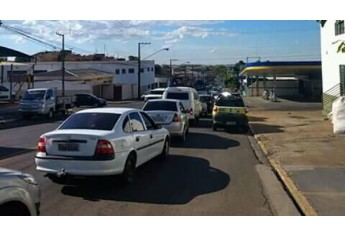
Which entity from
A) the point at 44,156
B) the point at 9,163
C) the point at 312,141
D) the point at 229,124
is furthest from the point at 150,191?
the point at 229,124

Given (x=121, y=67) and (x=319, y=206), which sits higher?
(x=121, y=67)

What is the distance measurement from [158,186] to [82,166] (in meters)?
1.55

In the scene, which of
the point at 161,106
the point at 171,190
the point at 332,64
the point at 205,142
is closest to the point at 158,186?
the point at 171,190

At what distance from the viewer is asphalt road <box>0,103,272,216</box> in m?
6.96

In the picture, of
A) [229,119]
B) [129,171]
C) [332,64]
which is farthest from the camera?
[332,64]

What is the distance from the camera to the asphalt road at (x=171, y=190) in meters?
6.96

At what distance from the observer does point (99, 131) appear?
27.7 ft

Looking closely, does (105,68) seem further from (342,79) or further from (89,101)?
(342,79)

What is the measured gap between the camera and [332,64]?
88.2ft

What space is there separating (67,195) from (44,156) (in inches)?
35.9

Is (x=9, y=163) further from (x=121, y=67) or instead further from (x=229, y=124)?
(x=121, y=67)

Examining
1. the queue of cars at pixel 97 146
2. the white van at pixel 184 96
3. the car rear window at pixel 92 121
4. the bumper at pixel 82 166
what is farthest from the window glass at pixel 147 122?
the white van at pixel 184 96

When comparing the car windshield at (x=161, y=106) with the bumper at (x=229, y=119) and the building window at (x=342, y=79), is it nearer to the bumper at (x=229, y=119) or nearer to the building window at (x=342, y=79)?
the bumper at (x=229, y=119)

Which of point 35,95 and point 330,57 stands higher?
point 330,57
